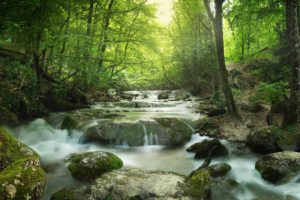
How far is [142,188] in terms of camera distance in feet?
15.2

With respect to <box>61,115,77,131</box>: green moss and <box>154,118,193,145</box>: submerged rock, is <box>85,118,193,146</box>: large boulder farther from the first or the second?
<box>61,115,77,131</box>: green moss

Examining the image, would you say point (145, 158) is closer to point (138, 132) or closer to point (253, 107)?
point (138, 132)

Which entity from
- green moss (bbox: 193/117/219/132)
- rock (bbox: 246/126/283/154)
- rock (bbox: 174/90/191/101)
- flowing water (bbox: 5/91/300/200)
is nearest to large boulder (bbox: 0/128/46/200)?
flowing water (bbox: 5/91/300/200)

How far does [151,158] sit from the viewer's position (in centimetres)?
744

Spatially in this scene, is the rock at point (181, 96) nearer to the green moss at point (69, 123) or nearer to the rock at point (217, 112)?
the rock at point (217, 112)

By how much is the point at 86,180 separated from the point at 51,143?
3.72 m

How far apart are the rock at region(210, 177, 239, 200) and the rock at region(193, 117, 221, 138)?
9.62 ft

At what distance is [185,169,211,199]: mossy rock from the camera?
180 inches

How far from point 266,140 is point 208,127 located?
2.62 metres

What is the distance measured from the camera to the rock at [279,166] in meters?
5.59

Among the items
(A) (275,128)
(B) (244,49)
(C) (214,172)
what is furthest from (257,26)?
(B) (244,49)

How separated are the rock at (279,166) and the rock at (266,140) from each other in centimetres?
103

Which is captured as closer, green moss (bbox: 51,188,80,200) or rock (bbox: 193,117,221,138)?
green moss (bbox: 51,188,80,200)

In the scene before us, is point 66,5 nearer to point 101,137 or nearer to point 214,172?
point 101,137
